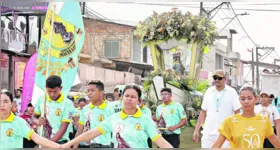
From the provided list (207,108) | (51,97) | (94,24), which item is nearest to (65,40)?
(51,97)

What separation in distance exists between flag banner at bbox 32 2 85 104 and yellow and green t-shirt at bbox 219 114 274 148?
2.43 m

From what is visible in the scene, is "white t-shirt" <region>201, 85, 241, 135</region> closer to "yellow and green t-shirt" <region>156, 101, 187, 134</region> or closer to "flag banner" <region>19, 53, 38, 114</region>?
"yellow and green t-shirt" <region>156, 101, 187, 134</region>

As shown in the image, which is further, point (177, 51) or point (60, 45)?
point (177, 51)

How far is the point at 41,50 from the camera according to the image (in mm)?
6398

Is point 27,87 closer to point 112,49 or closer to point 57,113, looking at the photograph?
point 57,113

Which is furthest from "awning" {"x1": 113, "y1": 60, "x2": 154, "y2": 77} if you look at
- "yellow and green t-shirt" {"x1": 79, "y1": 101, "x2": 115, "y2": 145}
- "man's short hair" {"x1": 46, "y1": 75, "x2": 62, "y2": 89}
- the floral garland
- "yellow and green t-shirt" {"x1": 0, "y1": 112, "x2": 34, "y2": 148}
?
"yellow and green t-shirt" {"x1": 0, "y1": 112, "x2": 34, "y2": 148}

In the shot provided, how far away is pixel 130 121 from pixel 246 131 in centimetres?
108

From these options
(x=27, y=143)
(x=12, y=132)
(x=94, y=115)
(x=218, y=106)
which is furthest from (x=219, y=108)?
(x=12, y=132)

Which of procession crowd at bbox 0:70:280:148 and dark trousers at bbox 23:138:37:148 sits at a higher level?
procession crowd at bbox 0:70:280:148

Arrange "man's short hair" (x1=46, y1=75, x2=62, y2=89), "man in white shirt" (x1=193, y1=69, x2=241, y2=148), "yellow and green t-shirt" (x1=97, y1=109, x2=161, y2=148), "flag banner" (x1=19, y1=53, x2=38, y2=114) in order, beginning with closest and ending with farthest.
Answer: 1. "yellow and green t-shirt" (x1=97, y1=109, x2=161, y2=148)
2. "man's short hair" (x1=46, y1=75, x2=62, y2=89)
3. "man in white shirt" (x1=193, y1=69, x2=241, y2=148)
4. "flag banner" (x1=19, y1=53, x2=38, y2=114)

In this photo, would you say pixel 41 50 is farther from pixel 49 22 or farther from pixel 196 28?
pixel 196 28

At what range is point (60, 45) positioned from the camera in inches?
255

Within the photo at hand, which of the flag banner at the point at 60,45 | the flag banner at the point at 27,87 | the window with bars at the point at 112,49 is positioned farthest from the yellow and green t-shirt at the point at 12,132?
the window with bars at the point at 112,49

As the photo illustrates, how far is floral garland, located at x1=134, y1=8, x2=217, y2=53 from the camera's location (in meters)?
9.02
